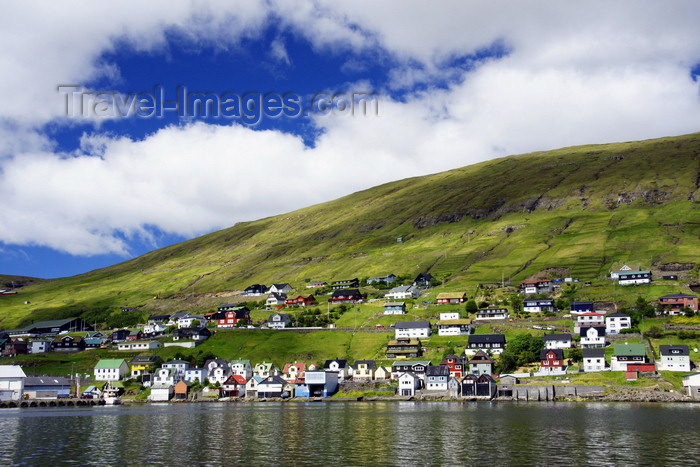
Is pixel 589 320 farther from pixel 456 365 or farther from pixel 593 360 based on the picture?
pixel 456 365

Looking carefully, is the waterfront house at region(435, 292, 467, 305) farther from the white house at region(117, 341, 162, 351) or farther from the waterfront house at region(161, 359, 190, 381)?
the white house at region(117, 341, 162, 351)

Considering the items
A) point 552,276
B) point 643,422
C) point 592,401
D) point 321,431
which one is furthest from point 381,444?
point 552,276

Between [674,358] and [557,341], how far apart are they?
24903mm

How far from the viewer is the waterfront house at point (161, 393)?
14338cm

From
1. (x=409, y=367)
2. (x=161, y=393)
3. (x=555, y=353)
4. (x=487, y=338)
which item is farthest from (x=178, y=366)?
(x=555, y=353)

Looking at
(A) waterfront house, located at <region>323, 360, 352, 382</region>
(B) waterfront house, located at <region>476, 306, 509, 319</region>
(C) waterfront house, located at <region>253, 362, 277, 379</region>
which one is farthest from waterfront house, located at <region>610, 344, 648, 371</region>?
(C) waterfront house, located at <region>253, 362, 277, 379</region>

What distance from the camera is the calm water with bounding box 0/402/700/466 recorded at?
48.6 metres

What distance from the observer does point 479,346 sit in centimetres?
14175

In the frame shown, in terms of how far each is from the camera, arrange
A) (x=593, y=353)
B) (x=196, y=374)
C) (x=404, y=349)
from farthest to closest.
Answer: (x=196, y=374), (x=404, y=349), (x=593, y=353)

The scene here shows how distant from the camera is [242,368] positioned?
150 meters

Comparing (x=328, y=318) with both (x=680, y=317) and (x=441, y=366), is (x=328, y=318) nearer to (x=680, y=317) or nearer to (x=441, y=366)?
(x=441, y=366)

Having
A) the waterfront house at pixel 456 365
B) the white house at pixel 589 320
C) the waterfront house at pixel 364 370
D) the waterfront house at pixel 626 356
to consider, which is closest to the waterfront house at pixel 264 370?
the waterfront house at pixel 364 370

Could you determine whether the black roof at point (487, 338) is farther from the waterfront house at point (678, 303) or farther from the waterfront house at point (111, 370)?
the waterfront house at point (111, 370)

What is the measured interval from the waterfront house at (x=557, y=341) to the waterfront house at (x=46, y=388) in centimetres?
10925
